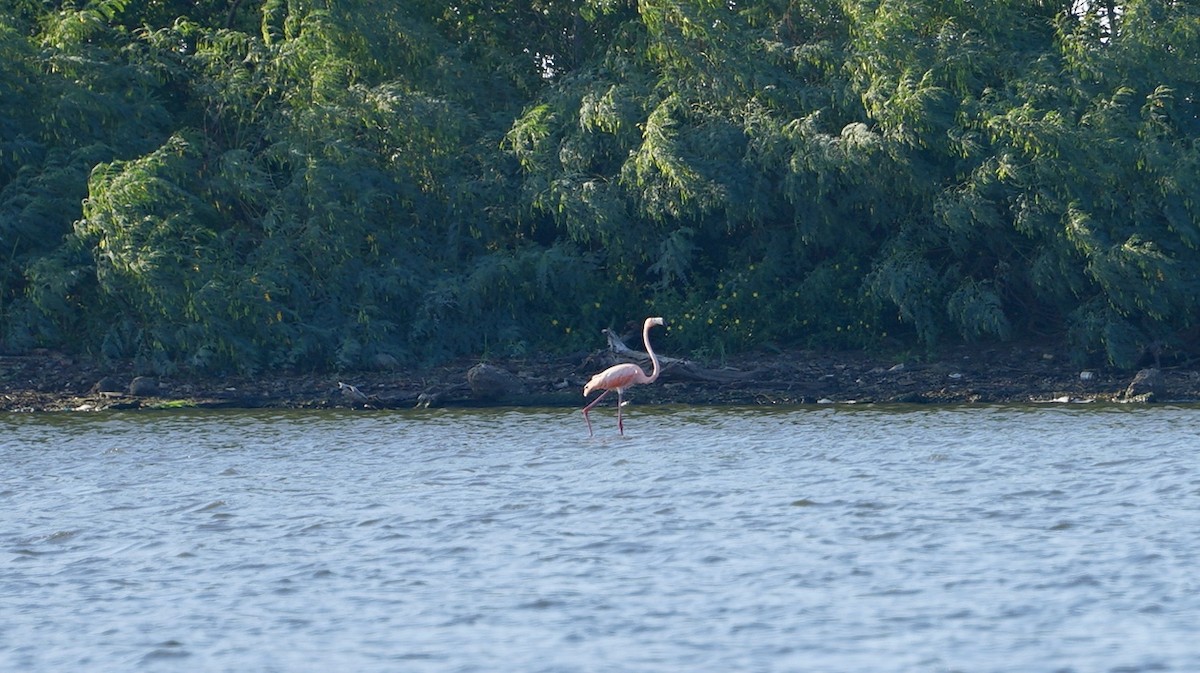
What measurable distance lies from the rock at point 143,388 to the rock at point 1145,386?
11.7 meters

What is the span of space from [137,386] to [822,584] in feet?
43.3

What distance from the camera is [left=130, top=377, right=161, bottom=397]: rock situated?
2069cm

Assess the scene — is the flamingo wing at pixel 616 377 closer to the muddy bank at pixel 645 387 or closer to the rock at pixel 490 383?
the muddy bank at pixel 645 387

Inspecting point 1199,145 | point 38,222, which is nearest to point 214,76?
point 38,222

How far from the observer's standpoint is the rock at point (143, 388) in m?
20.7

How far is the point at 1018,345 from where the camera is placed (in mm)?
21781

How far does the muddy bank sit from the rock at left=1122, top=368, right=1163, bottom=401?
2 cm

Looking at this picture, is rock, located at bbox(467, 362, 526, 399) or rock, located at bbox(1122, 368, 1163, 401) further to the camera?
rock, located at bbox(467, 362, 526, 399)

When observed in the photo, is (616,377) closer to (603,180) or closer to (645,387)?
(645,387)

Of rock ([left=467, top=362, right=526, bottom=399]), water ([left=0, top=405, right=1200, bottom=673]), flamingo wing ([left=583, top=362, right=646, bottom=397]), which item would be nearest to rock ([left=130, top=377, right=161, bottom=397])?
water ([left=0, top=405, right=1200, bottom=673])

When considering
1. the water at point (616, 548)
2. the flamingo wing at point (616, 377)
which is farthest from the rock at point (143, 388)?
the flamingo wing at point (616, 377)

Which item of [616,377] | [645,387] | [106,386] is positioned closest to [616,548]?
[616,377]

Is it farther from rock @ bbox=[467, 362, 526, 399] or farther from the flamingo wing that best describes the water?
rock @ bbox=[467, 362, 526, 399]

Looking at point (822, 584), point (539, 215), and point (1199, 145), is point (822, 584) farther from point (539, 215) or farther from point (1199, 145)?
point (539, 215)
